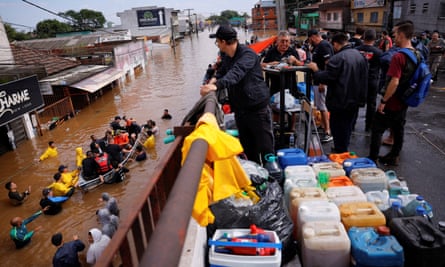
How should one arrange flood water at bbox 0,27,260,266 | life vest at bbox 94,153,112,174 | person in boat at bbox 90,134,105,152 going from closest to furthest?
flood water at bbox 0,27,260,266
life vest at bbox 94,153,112,174
person in boat at bbox 90,134,105,152

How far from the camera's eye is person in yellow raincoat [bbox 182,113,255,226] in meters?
1.77

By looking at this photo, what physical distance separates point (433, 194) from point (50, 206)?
10.7 meters

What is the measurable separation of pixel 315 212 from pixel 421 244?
0.81m

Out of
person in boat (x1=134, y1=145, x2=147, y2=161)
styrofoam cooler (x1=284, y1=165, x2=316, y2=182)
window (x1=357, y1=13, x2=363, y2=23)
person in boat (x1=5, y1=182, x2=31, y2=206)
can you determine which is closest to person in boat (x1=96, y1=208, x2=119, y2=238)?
person in boat (x1=5, y1=182, x2=31, y2=206)

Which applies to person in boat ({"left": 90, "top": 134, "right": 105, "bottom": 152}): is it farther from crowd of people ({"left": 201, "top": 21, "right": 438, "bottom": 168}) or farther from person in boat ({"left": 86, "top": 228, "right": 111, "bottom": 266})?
crowd of people ({"left": 201, "top": 21, "right": 438, "bottom": 168})

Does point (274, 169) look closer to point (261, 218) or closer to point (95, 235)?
point (261, 218)

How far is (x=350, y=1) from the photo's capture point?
33.4 meters

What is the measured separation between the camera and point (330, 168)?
3.74 m

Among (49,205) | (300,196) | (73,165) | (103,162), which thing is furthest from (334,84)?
(73,165)

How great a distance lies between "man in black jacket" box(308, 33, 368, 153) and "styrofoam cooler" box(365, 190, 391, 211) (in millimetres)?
1597

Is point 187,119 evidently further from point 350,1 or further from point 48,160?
point 350,1

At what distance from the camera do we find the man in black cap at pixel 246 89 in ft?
9.16

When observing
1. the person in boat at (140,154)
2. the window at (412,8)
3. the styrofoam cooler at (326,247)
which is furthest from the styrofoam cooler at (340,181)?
the window at (412,8)

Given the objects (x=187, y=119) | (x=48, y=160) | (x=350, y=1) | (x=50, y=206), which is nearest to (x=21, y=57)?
(x=48, y=160)
